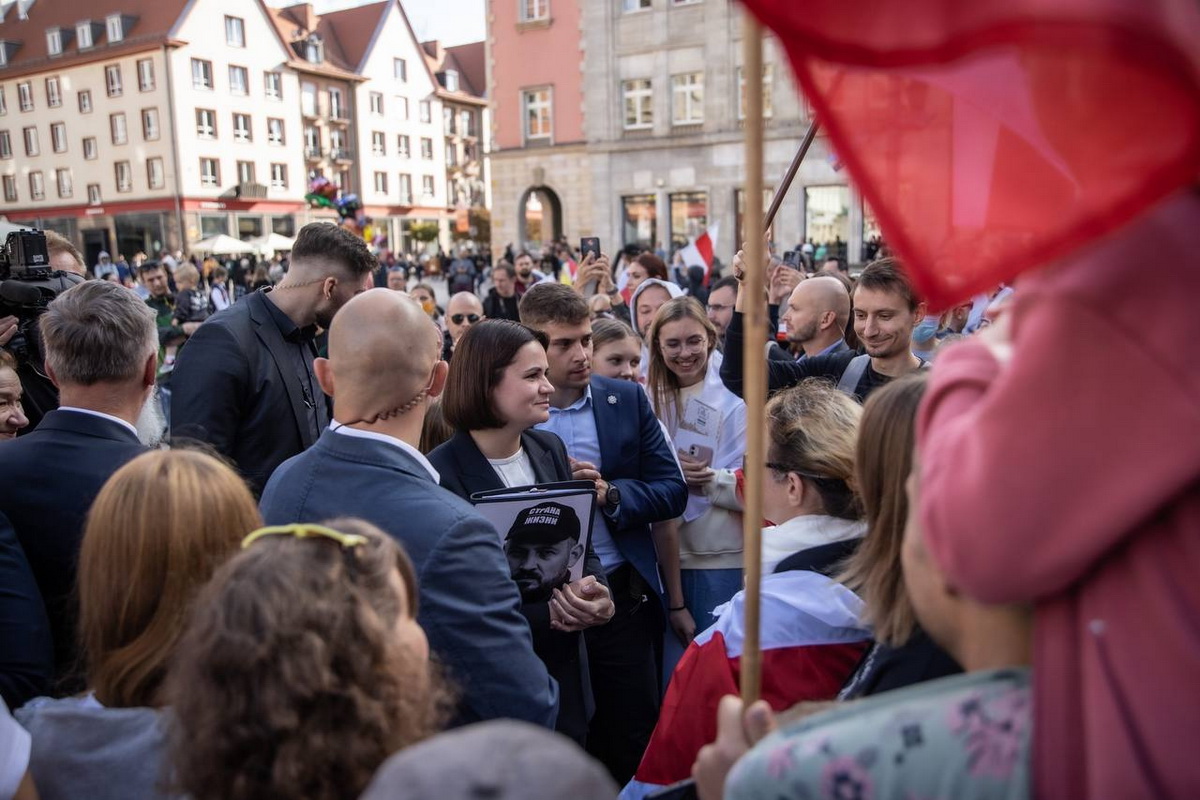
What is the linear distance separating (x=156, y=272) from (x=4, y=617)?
834cm

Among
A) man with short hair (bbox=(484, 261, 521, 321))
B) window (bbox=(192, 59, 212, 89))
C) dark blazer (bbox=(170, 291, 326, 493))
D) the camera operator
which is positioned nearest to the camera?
dark blazer (bbox=(170, 291, 326, 493))

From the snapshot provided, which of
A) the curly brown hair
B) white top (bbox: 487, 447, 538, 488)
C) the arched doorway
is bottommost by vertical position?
white top (bbox: 487, 447, 538, 488)

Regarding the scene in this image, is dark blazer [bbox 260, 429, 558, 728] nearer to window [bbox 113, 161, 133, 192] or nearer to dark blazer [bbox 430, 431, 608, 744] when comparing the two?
dark blazer [bbox 430, 431, 608, 744]

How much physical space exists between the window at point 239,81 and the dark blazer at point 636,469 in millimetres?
47510

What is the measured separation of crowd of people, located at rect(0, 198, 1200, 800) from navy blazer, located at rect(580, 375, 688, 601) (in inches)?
0.6

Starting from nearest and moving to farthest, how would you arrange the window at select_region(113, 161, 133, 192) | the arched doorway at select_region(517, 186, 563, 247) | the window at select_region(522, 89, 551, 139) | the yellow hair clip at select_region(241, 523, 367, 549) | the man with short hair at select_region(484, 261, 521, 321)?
the yellow hair clip at select_region(241, 523, 367, 549)
the man with short hair at select_region(484, 261, 521, 321)
the window at select_region(522, 89, 551, 139)
the arched doorway at select_region(517, 186, 563, 247)
the window at select_region(113, 161, 133, 192)

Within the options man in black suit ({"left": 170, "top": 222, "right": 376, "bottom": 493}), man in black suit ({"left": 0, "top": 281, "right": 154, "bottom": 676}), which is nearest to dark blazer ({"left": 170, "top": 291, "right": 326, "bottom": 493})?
man in black suit ({"left": 170, "top": 222, "right": 376, "bottom": 493})

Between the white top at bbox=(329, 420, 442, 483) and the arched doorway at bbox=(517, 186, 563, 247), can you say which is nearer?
the white top at bbox=(329, 420, 442, 483)

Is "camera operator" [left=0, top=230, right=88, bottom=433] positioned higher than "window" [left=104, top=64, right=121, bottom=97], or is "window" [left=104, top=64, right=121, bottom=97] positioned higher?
"window" [left=104, top=64, right=121, bottom=97]

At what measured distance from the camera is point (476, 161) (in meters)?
63.5

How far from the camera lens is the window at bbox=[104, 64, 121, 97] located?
43.3m

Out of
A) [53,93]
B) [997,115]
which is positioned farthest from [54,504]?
[53,93]

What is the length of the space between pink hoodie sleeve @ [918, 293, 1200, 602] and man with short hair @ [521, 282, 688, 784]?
2482 mm

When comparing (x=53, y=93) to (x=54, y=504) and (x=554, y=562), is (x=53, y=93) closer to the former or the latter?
(x=54, y=504)
